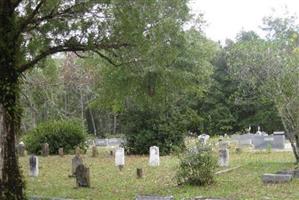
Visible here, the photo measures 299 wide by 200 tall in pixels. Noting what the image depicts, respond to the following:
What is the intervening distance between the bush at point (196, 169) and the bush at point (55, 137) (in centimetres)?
1507

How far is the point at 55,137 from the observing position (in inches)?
1163

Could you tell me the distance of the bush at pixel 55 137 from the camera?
2934 cm

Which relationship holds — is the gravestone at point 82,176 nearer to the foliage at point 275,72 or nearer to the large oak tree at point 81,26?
the large oak tree at point 81,26

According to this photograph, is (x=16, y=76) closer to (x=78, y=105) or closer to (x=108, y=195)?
(x=108, y=195)

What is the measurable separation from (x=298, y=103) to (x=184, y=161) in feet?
20.9

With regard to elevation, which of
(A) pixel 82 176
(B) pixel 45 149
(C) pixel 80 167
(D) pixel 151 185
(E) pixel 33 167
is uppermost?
(B) pixel 45 149

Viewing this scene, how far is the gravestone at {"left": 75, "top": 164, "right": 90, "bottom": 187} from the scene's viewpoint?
15000 mm

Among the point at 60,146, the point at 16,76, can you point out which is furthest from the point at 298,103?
the point at 60,146

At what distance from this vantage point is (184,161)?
15484mm

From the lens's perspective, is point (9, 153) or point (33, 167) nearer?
point (9, 153)

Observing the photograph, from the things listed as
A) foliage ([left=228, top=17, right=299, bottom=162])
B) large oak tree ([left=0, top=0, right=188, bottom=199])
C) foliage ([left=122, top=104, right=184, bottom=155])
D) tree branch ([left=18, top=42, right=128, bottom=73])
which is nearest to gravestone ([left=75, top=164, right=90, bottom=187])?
large oak tree ([left=0, top=0, right=188, bottom=199])

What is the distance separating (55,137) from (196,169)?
1571 cm

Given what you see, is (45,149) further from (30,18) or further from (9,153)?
(9,153)

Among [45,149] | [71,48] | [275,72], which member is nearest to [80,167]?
[71,48]
